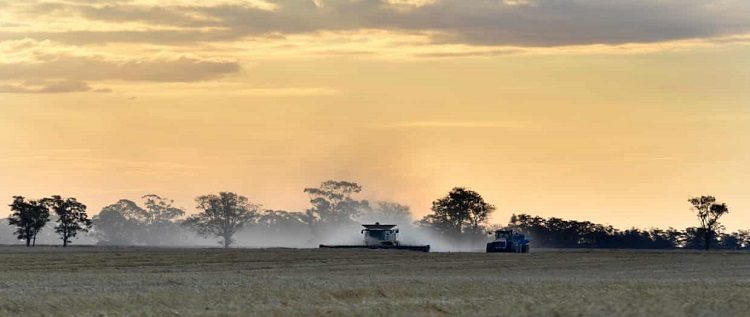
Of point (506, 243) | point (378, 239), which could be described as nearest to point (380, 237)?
point (378, 239)

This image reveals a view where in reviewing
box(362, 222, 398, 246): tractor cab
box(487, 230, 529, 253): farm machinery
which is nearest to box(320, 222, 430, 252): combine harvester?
box(362, 222, 398, 246): tractor cab

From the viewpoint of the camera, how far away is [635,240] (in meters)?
194

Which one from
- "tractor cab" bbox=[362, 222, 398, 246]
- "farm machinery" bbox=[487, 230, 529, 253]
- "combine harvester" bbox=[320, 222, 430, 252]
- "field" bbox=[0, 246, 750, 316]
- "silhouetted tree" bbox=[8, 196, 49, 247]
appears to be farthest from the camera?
"silhouetted tree" bbox=[8, 196, 49, 247]

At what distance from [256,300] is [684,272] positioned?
35.9 metres

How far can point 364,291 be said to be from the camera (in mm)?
51406

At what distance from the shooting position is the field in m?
43.2

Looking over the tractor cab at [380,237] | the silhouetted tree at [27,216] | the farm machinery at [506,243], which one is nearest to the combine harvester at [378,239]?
the tractor cab at [380,237]

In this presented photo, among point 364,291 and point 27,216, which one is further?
point 27,216

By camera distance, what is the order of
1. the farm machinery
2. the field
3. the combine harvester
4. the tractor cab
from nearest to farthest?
the field → the farm machinery → the combine harvester → the tractor cab

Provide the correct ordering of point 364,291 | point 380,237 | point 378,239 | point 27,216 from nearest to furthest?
point 364,291 < point 378,239 < point 380,237 < point 27,216

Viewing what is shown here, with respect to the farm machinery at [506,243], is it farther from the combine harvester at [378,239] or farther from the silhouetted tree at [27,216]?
the silhouetted tree at [27,216]

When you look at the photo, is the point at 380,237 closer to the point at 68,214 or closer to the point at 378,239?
the point at 378,239

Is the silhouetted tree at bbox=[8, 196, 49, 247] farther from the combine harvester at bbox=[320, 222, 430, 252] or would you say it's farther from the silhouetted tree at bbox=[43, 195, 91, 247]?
the combine harvester at bbox=[320, 222, 430, 252]

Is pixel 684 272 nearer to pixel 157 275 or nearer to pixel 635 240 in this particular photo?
pixel 157 275
